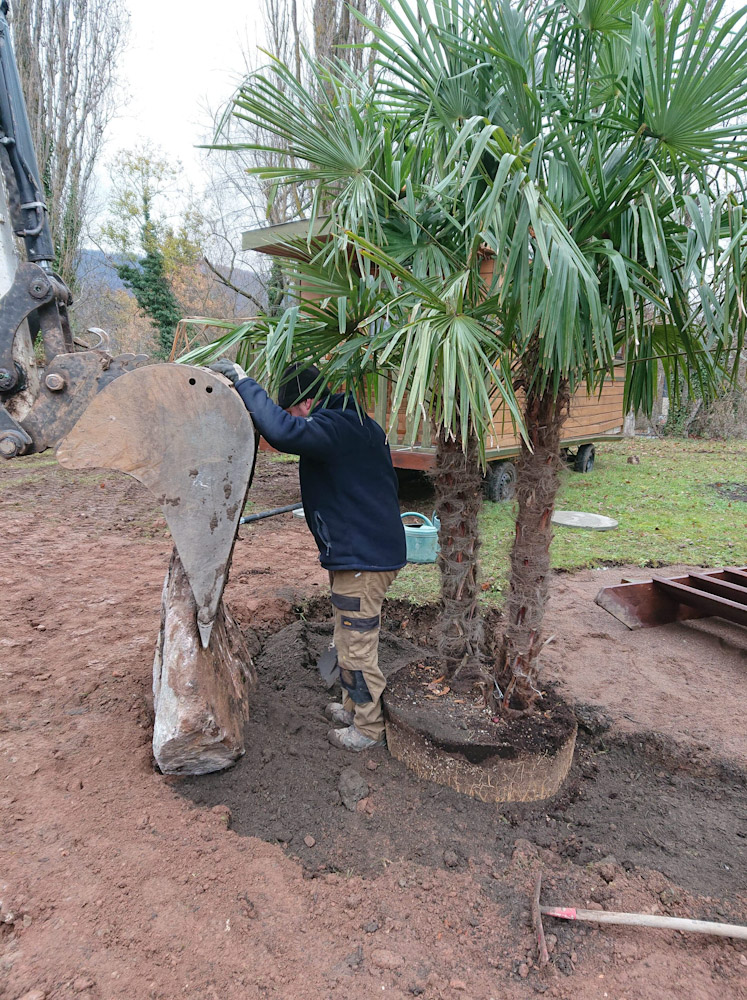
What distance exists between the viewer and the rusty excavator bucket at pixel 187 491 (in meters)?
2.05

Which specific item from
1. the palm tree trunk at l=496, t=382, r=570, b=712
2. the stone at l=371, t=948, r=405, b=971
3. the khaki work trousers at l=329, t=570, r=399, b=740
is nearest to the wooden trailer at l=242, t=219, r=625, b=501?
the palm tree trunk at l=496, t=382, r=570, b=712

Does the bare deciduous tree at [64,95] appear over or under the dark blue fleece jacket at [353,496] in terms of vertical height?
over

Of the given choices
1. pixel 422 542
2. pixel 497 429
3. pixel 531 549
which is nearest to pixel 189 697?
pixel 531 549

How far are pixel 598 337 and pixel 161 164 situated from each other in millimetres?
23007

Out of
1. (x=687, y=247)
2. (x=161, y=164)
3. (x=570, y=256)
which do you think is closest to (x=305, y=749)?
(x=570, y=256)

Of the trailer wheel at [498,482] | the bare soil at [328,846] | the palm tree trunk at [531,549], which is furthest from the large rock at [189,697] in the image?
the trailer wheel at [498,482]

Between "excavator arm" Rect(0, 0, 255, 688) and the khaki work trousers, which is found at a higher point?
"excavator arm" Rect(0, 0, 255, 688)

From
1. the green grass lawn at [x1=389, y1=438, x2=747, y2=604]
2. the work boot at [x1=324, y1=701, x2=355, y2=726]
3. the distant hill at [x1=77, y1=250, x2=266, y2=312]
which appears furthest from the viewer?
the distant hill at [x1=77, y1=250, x2=266, y2=312]

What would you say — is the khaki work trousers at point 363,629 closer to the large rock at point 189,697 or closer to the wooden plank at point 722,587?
the large rock at point 189,697

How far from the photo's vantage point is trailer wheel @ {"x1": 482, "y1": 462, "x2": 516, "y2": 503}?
7.31 m

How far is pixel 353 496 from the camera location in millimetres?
2537

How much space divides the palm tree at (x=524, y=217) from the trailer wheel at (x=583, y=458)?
8294mm

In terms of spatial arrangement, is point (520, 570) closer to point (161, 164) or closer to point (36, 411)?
point (36, 411)

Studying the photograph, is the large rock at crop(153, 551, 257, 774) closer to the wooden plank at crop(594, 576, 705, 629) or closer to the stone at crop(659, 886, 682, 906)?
the stone at crop(659, 886, 682, 906)
